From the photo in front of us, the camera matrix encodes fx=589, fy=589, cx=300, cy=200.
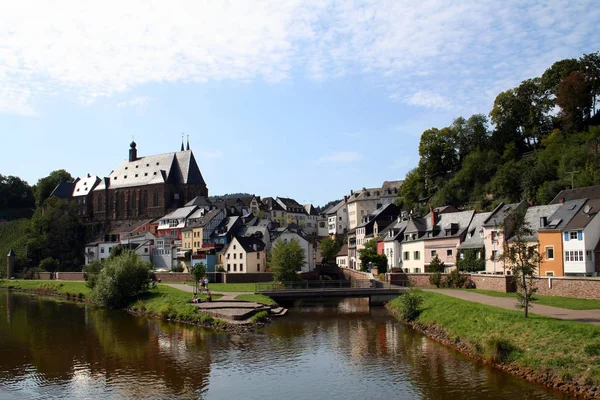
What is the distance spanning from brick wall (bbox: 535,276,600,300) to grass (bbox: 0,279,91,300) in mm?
46639

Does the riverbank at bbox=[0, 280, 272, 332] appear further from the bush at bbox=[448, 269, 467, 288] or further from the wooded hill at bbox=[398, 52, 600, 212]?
the wooded hill at bbox=[398, 52, 600, 212]

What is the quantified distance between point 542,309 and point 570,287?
574 cm

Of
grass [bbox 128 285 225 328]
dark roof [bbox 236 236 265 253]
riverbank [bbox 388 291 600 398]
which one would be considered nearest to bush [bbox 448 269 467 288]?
riverbank [bbox 388 291 600 398]

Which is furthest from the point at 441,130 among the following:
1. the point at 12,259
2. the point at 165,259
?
the point at 12,259

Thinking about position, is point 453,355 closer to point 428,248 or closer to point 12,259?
point 428,248

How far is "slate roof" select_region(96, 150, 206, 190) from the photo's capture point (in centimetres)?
12612

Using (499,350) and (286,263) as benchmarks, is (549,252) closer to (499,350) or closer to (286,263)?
(499,350)

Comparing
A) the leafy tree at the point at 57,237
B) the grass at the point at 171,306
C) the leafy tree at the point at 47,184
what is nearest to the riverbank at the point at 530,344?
the grass at the point at 171,306

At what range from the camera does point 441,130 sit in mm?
91688

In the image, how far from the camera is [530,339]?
2533 cm

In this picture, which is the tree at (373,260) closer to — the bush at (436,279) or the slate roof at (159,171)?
the bush at (436,279)

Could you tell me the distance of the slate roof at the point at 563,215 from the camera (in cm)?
4506

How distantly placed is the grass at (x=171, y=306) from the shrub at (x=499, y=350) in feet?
61.0

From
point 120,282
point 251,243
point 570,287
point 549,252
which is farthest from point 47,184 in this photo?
point 570,287
